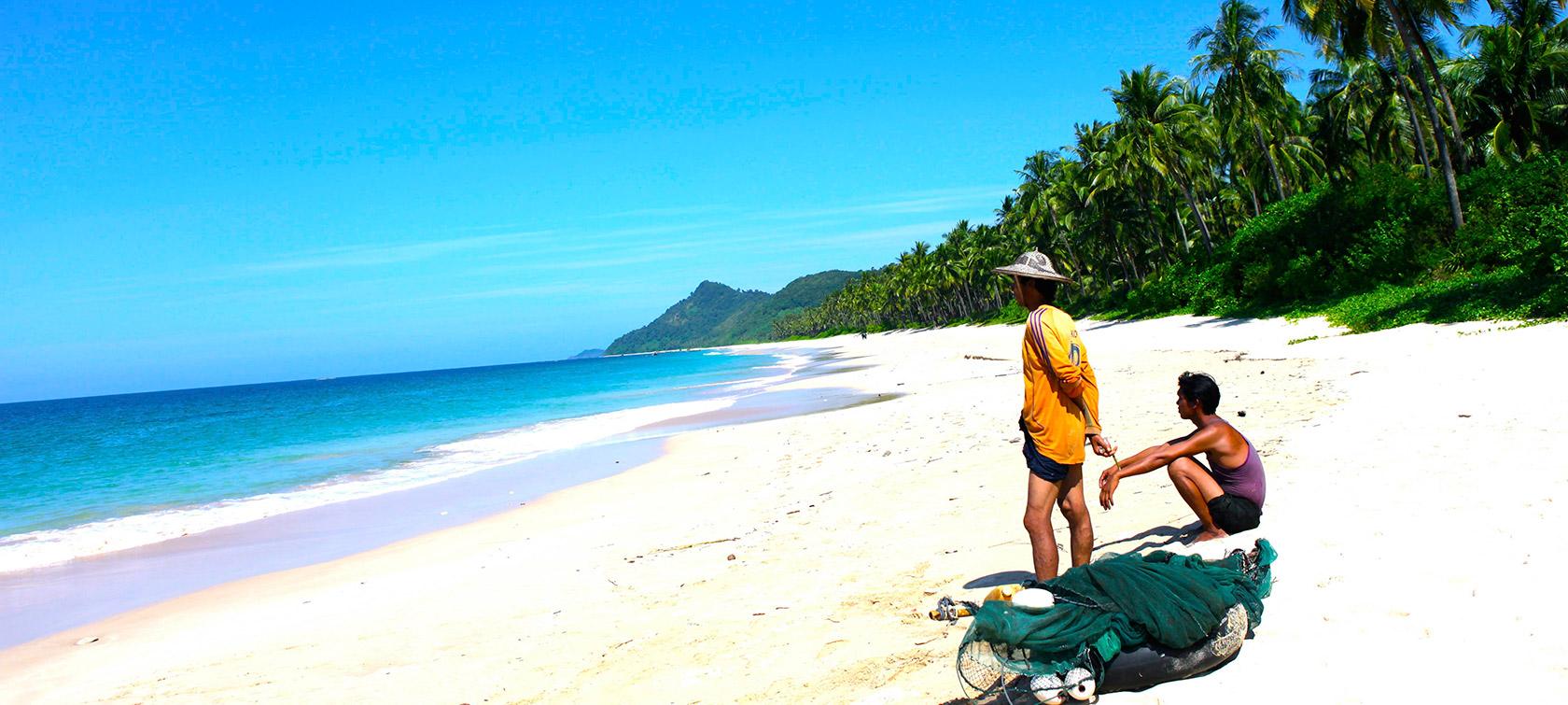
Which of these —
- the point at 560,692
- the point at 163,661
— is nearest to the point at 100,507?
the point at 163,661

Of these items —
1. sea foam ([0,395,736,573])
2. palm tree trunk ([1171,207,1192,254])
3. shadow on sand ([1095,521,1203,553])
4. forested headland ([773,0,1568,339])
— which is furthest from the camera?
palm tree trunk ([1171,207,1192,254])

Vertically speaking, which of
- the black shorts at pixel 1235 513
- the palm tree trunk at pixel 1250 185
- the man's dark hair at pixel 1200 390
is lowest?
the black shorts at pixel 1235 513

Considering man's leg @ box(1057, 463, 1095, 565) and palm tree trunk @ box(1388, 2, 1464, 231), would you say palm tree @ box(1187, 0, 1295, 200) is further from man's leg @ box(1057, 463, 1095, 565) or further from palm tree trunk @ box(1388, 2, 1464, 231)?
man's leg @ box(1057, 463, 1095, 565)

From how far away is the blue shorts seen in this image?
386 cm

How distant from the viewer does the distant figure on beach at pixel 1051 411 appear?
3.79m

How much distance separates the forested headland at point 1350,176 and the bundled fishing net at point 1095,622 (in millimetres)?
12175

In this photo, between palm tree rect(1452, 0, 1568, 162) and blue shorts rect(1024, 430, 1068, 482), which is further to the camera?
palm tree rect(1452, 0, 1568, 162)

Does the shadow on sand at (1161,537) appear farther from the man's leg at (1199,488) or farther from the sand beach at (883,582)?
the man's leg at (1199,488)

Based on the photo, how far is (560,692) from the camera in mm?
4027

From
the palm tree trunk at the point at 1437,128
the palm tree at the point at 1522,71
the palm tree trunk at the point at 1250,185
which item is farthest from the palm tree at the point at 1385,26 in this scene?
the palm tree trunk at the point at 1250,185

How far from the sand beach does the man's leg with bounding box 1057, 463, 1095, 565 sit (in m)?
0.69

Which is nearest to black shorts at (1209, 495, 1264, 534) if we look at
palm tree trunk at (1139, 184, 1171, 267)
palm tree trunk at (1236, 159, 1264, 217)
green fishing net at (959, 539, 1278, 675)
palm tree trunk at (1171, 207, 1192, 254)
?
green fishing net at (959, 539, 1278, 675)

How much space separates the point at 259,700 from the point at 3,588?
21.1 ft

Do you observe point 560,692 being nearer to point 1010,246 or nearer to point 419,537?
point 419,537
